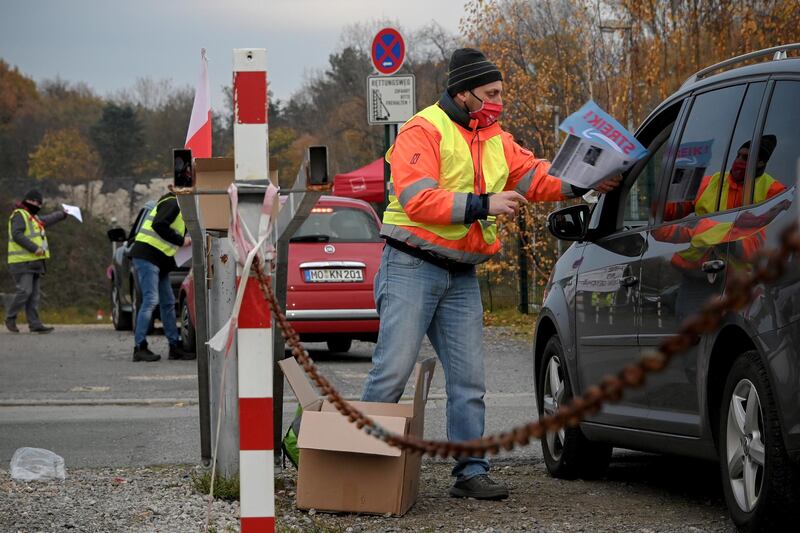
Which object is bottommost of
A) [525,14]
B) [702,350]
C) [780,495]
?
[780,495]

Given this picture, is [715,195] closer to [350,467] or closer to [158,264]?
[350,467]

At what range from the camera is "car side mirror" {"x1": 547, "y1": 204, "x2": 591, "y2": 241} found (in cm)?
602

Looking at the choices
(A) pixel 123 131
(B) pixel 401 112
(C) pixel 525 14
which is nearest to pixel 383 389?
(B) pixel 401 112

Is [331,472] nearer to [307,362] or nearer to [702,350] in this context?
[702,350]

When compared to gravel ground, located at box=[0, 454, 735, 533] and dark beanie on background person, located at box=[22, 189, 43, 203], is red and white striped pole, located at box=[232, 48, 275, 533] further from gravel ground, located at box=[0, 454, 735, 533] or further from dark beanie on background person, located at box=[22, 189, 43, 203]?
dark beanie on background person, located at box=[22, 189, 43, 203]

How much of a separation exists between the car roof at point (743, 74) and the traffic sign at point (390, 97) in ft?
28.5

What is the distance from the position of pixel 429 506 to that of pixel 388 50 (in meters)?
9.63

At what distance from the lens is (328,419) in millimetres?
5238

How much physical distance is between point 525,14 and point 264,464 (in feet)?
61.8

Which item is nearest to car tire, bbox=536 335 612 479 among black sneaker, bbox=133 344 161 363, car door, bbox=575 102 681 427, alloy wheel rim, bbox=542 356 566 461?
alloy wheel rim, bbox=542 356 566 461

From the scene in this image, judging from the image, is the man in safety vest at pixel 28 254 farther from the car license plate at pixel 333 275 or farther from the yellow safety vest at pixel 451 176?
the yellow safety vest at pixel 451 176

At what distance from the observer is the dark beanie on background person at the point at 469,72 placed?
5621 millimetres

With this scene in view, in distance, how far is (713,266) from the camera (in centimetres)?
454

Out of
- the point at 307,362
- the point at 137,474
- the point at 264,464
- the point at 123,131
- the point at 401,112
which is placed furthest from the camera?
the point at 123,131
